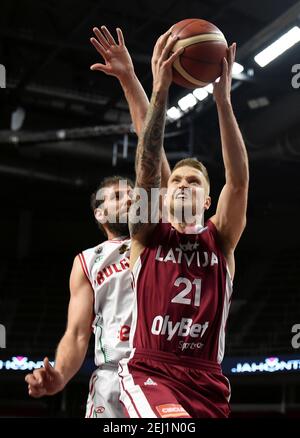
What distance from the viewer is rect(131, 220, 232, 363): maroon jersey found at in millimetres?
2369

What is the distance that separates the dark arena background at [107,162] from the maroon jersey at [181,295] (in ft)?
18.3

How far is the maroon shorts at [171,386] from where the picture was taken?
2.22 m

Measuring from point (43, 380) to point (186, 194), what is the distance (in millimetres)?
869

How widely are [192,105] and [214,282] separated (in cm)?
752

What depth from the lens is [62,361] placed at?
110 inches

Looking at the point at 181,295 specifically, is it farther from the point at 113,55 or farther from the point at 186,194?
the point at 113,55

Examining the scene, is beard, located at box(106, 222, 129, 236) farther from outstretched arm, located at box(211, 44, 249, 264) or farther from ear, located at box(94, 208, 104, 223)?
outstretched arm, located at box(211, 44, 249, 264)

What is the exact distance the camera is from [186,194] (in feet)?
8.26

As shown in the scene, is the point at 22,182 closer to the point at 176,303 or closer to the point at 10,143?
the point at 10,143
